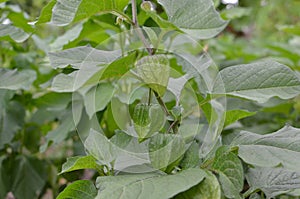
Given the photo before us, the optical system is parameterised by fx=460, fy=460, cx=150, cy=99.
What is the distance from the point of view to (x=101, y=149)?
1.58 feet

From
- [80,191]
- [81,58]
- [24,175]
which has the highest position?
[81,58]

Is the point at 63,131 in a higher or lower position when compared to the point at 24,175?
higher

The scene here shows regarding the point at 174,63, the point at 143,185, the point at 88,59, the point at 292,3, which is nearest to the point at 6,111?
the point at 174,63

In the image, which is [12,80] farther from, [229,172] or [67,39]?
[229,172]

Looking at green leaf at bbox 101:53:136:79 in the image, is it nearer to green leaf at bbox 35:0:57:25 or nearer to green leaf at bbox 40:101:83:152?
green leaf at bbox 35:0:57:25

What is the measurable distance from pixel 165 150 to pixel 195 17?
0.15m

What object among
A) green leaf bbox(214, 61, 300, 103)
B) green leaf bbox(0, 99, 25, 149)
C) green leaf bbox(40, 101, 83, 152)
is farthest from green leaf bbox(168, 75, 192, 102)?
green leaf bbox(0, 99, 25, 149)

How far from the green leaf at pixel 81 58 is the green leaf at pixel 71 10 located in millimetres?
47

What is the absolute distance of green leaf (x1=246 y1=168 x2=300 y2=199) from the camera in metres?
0.50

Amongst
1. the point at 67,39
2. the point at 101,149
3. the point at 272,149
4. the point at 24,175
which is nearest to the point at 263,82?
the point at 272,149

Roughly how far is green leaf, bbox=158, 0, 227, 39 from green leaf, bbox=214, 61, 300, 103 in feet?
0.18

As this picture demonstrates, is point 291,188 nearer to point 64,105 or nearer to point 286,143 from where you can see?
point 286,143

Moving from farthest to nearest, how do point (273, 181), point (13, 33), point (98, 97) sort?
point (98, 97) < point (13, 33) < point (273, 181)

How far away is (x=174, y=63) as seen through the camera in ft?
2.88
